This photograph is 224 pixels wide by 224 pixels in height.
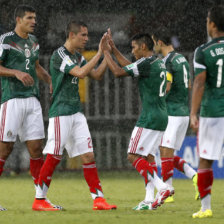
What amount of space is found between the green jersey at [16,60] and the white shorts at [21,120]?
8cm

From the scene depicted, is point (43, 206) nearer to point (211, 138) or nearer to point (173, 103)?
point (211, 138)

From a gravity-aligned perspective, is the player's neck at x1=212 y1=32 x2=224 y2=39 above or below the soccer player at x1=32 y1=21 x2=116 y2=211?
above

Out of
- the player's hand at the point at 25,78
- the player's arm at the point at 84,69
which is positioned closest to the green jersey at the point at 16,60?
the player's hand at the point at 25,78

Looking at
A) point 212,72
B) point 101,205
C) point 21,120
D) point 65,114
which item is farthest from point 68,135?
point 212,72

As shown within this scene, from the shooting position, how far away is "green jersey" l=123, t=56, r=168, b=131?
8922mm

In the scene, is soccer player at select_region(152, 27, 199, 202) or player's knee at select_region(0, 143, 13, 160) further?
soccer player at select_region(152, 27, 199, 202)

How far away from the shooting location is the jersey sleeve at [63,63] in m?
8.87

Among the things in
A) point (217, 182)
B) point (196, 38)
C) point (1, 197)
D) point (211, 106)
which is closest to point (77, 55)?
point (211, 106)

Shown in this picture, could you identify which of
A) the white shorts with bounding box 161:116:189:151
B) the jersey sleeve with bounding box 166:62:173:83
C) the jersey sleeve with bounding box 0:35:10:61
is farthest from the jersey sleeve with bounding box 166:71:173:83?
the jersey sleeve with bounding box 0:35:10:61

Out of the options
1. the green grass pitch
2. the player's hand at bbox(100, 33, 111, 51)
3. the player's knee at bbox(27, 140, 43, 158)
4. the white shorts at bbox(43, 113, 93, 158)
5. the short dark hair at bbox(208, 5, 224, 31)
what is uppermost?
the short dark hair at bbox(208, 5, 224, 31)

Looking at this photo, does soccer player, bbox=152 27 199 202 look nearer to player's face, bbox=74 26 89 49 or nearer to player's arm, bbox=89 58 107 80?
player's arm, bbox=89 58 107 80

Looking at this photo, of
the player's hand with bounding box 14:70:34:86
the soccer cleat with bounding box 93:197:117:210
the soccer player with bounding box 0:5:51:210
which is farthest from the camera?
the soccer player with bounding box 0:5:51:210

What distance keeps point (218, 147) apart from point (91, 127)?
334 inches

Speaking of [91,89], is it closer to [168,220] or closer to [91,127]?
[91,127]
